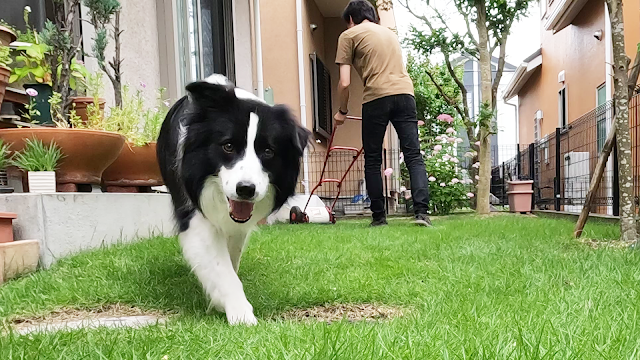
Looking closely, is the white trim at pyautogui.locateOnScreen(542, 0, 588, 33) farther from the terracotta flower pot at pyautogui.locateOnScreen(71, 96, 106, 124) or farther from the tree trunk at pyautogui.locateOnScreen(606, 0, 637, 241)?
the terracotta flower pot at pyautogui.locateOnScreen(71, 96, 106, 124)

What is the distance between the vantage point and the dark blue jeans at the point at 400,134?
449 centimetres

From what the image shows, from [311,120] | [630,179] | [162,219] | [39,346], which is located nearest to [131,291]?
[39,346]

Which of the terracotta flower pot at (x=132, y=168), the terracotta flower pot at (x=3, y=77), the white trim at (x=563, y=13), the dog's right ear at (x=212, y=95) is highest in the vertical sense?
the white trim at (x=563, y=13)

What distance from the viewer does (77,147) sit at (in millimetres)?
2697

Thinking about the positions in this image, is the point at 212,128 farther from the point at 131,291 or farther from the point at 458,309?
the point at 458,309

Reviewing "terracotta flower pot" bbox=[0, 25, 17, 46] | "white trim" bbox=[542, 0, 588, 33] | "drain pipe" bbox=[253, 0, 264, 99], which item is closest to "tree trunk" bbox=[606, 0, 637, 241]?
"terracotta flower pot" bbox=[0, 25, 17, 46]

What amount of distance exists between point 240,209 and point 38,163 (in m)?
1.37

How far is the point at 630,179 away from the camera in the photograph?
121 inches

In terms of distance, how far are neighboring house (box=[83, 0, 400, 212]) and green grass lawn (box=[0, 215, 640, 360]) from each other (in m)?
0.77

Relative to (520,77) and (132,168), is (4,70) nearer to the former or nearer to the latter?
(132,168)

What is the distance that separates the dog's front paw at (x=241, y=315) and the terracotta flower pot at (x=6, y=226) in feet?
4.30

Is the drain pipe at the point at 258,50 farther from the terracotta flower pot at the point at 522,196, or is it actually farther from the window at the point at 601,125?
the terracotta flower pot at the point at 522,196

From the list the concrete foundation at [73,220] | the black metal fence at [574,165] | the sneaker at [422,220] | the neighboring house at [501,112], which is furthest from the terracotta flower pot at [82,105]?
the neighboring house at [501,112]

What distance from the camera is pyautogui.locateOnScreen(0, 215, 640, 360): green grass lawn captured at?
48.7 inches
